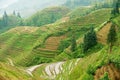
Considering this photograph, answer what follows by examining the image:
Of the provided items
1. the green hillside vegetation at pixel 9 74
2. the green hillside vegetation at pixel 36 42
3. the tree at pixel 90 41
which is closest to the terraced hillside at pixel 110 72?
the green hillside vegetation at pixel 9 74

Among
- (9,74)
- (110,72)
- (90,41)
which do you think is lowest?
(90,41)

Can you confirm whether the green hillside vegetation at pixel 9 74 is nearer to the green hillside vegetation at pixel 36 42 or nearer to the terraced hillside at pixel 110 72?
the terraced hillside at pixel 110 72

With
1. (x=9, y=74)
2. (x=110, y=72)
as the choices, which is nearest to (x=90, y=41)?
(x=110, y=72)

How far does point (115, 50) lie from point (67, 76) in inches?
614

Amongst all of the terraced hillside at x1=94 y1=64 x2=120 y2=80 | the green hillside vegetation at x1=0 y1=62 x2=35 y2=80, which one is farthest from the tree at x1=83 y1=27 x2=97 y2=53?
the green hillside vegetation at x1=0 y1=62 x2=35 y2=80

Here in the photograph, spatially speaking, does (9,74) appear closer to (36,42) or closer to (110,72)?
(110,72)

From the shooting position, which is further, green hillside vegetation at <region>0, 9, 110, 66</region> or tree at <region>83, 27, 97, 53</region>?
green hillside vegetation at <region>0, 9, 110, 66</region>

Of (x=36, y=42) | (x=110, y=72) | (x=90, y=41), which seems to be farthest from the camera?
(x=36, y=42)

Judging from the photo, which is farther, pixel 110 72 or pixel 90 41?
pixel 90 41

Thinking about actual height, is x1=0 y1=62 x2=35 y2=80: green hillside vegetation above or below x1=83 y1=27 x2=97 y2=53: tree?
above

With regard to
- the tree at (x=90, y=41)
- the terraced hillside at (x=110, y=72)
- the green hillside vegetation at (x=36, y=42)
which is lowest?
the green hillside vegetation at (x=36, y=42)

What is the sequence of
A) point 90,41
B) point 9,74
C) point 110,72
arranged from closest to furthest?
point 9,74 < point 110,72 < point 90,41

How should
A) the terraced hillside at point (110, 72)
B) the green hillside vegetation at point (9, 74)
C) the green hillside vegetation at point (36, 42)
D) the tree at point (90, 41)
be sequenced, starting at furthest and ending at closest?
1. the green hillside vegetation at point (36, 42)
2. the tree at point (90, 41)
3. the terraced hillside at point (110, 72)
4. the green hillside vegetation at point (9, 74)

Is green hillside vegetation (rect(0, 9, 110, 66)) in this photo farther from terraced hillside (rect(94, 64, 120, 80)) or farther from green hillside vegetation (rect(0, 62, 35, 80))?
green hillside vegetation (rect(0, 62, 35, 80))
